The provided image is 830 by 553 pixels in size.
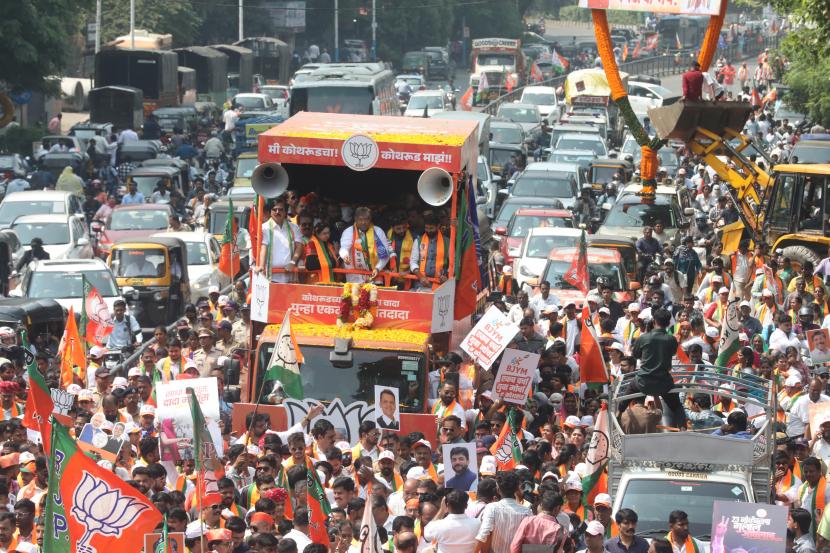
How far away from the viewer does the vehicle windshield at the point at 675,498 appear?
1175cm

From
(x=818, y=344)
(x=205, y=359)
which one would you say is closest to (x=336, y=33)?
(x=818, y=344)

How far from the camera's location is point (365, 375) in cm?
1540

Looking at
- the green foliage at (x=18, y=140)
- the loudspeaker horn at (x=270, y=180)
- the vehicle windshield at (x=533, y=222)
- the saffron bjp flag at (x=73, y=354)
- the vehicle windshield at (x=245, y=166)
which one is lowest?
the green foliage at (x=18, y=140)

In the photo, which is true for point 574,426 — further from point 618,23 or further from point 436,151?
point 618,23

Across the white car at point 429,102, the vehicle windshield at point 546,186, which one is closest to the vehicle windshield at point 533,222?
the vehicle windshield at point 546,186

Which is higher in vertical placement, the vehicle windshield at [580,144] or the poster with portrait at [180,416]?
the poster with portrait at [180,416]

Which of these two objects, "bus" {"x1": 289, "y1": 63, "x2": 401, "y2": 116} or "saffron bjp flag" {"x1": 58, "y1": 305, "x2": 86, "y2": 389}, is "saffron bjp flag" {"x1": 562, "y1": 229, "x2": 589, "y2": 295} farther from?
"bus" {"x1": 289, "y1": 63, "x2": 401, "y2": 116}

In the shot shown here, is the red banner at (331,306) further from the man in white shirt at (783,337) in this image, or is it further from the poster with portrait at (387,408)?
the man in white shirt at (783,337)

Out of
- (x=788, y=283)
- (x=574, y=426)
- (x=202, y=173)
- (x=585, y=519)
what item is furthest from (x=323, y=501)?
(x=202, y=173)

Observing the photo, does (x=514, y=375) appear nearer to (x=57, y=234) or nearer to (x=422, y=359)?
(x=422, y=359)

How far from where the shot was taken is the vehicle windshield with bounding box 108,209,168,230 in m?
29.9

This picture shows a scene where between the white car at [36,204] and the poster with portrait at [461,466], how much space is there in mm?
17848

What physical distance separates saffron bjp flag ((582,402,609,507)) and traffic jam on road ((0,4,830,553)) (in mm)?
33

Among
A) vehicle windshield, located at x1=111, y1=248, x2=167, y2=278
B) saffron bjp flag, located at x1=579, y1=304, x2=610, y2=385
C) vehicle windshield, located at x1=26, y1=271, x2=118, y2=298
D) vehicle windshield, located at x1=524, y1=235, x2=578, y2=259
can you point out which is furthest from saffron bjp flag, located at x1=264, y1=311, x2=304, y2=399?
vehicle windshield, located at x1=524, y1=235, x2=578, y2=259
